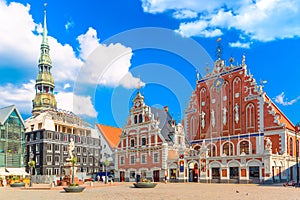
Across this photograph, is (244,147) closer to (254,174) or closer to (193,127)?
(254,174)

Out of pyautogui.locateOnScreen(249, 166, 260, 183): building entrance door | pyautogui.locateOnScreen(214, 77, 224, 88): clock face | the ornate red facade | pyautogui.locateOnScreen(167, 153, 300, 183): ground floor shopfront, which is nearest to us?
pyautogui.locateOnScreen(167, 153, 300, 183): ground floor shopfront

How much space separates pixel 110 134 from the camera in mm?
81062

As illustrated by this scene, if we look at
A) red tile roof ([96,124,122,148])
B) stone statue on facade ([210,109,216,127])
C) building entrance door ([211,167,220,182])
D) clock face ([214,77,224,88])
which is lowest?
building entrance door ([211,167,220,182])

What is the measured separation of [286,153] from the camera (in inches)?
1628

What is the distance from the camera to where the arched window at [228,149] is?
4611 centimetres

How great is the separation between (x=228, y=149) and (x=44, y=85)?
52.2m

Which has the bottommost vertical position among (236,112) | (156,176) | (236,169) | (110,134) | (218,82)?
(156,176)

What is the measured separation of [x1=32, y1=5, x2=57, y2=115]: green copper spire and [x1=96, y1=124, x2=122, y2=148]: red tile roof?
1337 centimetres

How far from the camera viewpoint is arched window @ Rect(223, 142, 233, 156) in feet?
151

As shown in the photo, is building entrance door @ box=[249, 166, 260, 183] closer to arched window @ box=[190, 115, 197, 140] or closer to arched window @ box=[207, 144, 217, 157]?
arched window @ box=[207, 144, 217, 157]

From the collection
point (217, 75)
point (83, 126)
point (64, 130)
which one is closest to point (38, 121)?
point (64, 130)

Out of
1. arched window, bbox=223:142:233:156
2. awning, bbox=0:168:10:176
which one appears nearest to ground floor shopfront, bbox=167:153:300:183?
arched window, bbox=223:142:233:156

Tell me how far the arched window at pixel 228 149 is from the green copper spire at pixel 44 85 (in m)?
47.8

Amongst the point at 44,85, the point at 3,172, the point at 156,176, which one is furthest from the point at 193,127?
the point at 44,85
